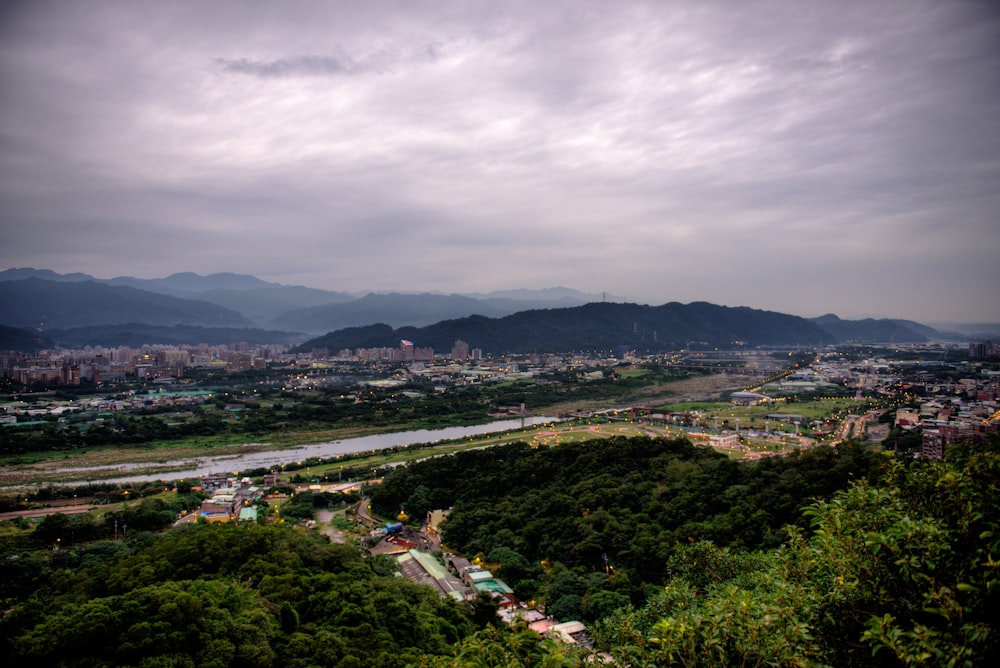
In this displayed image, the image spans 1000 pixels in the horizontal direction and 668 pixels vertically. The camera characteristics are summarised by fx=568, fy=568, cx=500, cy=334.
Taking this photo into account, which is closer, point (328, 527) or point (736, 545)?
point (736, 545)

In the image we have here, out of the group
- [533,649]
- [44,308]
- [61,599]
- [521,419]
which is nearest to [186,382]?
[521,419]

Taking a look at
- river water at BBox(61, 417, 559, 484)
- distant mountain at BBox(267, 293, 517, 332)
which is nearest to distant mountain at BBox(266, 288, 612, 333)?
distant mountain at BBox(267, 293, 517, 332)

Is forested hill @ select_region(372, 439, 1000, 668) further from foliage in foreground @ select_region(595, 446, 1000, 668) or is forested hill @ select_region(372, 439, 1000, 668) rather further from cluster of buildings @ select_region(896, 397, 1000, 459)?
cluster of buildings @ select_region(896, 397, 1000, 459)

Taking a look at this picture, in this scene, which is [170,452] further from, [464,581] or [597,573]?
[597,573]

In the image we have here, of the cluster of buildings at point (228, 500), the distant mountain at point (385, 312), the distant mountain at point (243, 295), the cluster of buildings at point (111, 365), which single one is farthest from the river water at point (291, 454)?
the distant mountain at point (243, 295)

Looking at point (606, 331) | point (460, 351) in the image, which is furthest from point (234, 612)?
point (606, 331)
